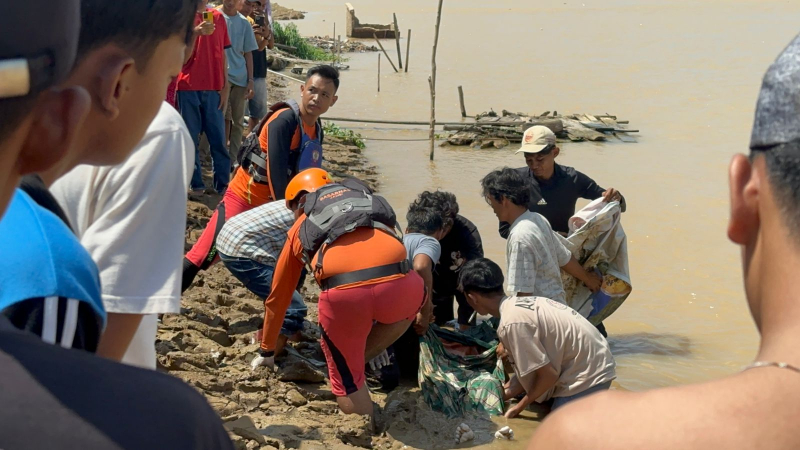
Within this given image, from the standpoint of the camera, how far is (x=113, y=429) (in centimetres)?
63

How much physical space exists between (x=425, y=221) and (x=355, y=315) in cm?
134

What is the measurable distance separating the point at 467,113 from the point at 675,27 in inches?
764

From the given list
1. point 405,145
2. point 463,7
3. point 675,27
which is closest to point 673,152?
point 405,145

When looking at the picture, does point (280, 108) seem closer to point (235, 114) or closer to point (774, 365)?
point (235, 114)

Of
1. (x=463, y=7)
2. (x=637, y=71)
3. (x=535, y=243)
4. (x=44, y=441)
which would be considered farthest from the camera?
(x=463, y=7)

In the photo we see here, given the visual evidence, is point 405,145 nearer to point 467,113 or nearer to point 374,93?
point 467,113

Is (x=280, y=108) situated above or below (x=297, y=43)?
above

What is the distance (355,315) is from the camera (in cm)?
421

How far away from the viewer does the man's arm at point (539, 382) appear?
4512 millimetres

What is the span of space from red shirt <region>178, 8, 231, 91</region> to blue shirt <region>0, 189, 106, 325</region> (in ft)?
21.0

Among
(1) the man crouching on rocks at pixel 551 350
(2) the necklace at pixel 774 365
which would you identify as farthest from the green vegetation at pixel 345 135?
(2) the necklace at pixel 774 365

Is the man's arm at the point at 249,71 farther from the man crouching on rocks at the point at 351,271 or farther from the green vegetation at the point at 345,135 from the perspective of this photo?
the green vegetation at the point at 345,135

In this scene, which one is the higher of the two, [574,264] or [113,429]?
[113,429]

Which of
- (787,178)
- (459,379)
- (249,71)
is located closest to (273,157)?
(459,379)
